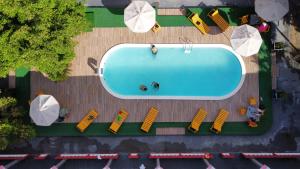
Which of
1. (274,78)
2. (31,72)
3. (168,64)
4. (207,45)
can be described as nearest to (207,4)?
(207,45)

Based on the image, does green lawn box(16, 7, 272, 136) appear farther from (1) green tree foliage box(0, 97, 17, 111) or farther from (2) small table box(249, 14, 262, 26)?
(1) green tree foliage box(0, 97, 17, 111)

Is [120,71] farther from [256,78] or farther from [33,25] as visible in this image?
[256,78]

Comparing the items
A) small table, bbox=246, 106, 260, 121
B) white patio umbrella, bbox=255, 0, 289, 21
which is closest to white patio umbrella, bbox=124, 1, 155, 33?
white patio umbrella, bbox=255, 0, 289, 21

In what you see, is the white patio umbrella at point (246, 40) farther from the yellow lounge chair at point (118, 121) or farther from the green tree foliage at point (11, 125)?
the green tree foliage at point (11, 125)

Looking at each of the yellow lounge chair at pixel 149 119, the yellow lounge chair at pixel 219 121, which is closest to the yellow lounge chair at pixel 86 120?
the yellow lounge chair at pixel 149 119

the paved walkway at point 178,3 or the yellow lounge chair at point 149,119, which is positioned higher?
the paved walkway at point 178,3

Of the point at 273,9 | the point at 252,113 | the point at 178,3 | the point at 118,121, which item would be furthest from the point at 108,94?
the point at 273,9
